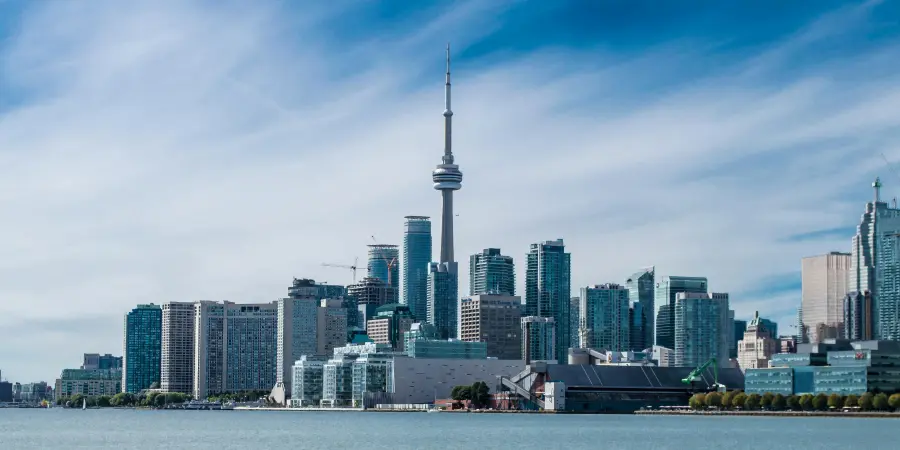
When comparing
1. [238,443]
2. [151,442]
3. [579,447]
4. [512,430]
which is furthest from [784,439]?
[151,442]

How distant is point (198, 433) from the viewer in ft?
550

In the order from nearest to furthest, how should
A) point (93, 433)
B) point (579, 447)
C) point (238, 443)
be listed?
1. point (579, 447)
2. point (238, 443)
3. point (93, 433)

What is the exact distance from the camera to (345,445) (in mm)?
134125

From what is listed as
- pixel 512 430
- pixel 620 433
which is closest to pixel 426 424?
pixel 512 430

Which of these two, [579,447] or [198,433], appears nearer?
[579,447]

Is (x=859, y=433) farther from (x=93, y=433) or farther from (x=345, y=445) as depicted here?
(x=93, y=433)

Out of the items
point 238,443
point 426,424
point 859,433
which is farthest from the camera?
point 426,424

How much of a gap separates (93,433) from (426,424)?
43.9 m

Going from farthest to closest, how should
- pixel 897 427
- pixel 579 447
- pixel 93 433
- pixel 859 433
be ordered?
pixel 93 433
pixel 897 427
pixel 859 433
pixel 579 447

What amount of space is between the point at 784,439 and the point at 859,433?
42.3ft

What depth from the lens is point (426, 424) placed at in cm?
19638

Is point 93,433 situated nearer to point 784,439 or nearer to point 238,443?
point 238,443

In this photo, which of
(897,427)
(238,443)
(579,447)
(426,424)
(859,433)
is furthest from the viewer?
(426,424)

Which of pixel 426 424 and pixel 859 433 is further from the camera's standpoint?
pixel 426 424
